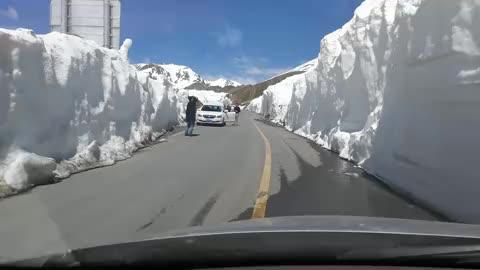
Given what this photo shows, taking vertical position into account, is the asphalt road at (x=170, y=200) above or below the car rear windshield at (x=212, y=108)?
below

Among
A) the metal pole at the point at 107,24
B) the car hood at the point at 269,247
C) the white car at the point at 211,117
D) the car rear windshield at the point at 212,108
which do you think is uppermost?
the metal pole at the point at 107,24

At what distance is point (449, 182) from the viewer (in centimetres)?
905

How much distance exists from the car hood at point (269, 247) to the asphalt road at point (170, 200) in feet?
4.61

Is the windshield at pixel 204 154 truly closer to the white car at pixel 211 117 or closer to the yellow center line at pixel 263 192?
the yellow center line at pixel 263 192

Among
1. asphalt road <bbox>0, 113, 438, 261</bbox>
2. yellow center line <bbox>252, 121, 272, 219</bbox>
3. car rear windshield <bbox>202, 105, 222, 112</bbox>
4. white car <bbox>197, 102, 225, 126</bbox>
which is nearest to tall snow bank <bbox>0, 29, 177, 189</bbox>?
asphalt road <bbox>0, 113, 438, 261</bbox>

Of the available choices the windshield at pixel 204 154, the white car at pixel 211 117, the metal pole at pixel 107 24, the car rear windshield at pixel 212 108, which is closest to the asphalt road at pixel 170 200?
the windshield at pixel 204 154

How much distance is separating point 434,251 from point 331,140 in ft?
67.4

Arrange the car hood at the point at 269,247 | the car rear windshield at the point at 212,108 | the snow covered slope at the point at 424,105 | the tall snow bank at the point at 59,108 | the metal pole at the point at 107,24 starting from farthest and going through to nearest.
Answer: the car rear windshield at the point at 212,108
the metal pole at the point at 107,24
the tall snow bank at the point at 59,108
the snow covered slope at the point at 424,105
the car hood at the point at 269,247

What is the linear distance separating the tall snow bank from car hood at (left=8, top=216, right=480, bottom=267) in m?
7.17

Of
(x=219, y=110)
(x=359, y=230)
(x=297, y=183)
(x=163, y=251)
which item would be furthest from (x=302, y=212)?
(x=219, y=110)

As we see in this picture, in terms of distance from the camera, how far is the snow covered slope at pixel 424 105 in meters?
8.83

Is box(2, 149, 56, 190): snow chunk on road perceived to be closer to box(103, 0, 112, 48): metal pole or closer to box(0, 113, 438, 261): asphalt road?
box(0, 113, 438, 261): asphalt road

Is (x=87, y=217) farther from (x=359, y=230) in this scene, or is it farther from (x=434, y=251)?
(x=434, y=251)

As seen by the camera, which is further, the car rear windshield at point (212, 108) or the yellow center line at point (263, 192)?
the car rear windshield at point (212, 108)
